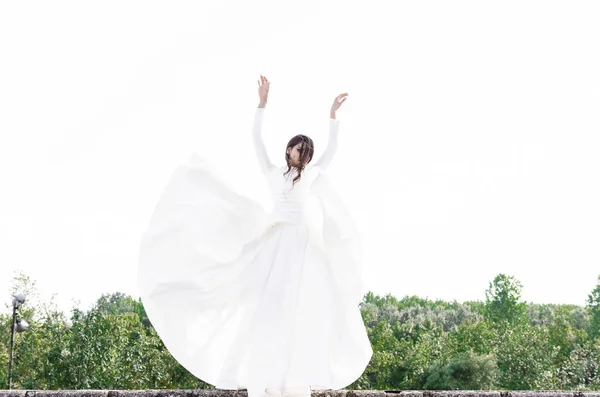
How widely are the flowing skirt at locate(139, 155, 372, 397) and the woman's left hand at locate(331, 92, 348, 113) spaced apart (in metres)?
0.64

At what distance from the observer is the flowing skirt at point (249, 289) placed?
5301 mm

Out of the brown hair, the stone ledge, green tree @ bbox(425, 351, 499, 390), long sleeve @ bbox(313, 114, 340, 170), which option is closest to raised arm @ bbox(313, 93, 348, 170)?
long sleeve @ bbox(313, 114, 340, 170)

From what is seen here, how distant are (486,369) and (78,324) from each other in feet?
53.8

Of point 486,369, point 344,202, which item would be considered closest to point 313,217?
point 344,202

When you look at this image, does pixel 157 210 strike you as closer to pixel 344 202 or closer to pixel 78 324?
pixel 344 202

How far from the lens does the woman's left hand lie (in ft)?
19.4

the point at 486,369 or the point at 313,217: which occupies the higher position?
the point at 313,217

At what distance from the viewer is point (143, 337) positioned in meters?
30.2

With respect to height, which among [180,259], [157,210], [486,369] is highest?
[157,210]

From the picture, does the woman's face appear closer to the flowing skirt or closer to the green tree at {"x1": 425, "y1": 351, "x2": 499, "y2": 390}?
the flowing skirt

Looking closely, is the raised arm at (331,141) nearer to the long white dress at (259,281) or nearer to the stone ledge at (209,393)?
the long white dress at (259,281)

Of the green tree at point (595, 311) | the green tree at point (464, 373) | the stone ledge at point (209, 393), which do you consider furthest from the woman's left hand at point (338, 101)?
the green tree at point (595, 311)

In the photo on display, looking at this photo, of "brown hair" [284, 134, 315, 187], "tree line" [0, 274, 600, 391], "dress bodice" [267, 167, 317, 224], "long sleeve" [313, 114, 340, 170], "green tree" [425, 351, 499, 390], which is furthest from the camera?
"green tree" [425, 351, 499, 390]

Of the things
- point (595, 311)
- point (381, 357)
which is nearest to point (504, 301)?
point (595, 311)
